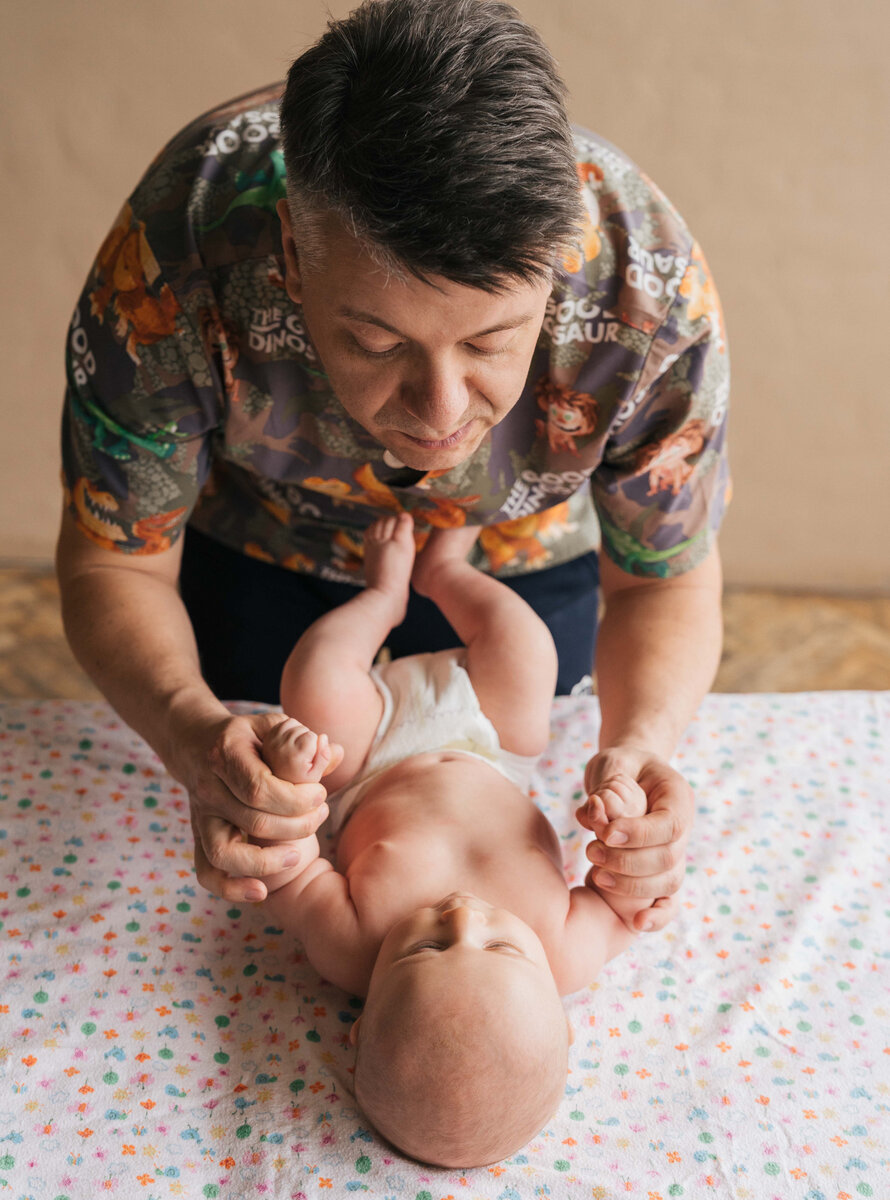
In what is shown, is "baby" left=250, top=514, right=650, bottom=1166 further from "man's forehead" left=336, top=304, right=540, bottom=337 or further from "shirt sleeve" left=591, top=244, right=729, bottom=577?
"man's forehead" left=336, top=304, right=540, bottom=337

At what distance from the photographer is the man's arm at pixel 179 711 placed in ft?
3.21

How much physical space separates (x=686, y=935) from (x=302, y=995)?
1.48ft

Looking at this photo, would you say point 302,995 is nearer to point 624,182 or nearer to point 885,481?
point 624,182

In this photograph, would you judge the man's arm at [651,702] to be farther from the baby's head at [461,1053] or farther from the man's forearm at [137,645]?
the man's forearm at [137,645]

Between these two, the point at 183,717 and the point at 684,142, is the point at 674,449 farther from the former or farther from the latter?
the point at 684,142

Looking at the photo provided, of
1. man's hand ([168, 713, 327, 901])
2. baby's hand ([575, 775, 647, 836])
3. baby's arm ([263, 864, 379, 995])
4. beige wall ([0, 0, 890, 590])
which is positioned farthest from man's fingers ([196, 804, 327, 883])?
beige wall ([0, 0, 890, 590])

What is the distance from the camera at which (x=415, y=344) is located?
89 centimetres

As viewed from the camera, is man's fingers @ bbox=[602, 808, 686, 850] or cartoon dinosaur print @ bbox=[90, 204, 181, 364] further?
cartoon dinosaur print @ bbox=[90, 204, 181, 364]

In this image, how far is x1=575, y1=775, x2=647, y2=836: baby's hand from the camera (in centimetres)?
101

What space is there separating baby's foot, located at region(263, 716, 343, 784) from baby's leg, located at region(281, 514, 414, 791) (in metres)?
0.27

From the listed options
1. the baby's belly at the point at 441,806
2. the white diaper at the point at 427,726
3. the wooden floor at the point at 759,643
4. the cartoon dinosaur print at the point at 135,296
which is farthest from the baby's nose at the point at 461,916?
the wooden floor at the point at 759,643

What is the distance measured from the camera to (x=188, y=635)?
1.29 meters

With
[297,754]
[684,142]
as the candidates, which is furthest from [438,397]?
[684,142]

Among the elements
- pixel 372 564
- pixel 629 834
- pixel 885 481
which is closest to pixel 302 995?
pixel 629 834
